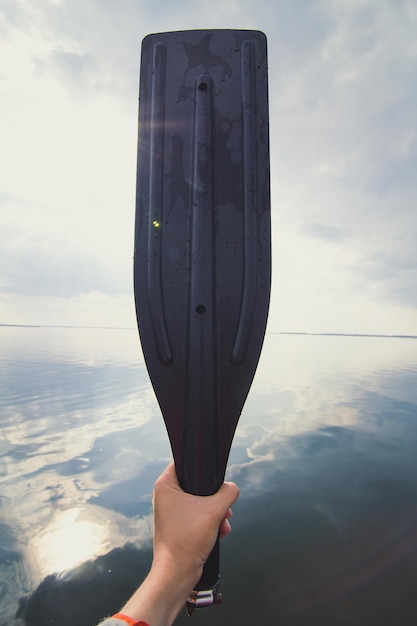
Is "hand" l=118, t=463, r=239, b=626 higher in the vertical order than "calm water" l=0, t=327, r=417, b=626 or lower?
higher

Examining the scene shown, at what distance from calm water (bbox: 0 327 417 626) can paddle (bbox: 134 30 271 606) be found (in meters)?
4.74

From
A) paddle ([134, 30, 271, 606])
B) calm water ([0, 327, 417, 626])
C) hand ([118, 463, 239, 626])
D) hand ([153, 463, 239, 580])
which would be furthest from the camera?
calm water ([0, 327, 417, 626])

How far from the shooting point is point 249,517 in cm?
685

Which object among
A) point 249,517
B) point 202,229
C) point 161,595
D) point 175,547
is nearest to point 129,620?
point 161,595

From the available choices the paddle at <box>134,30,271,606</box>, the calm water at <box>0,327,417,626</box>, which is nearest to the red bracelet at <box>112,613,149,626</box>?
the paddle at <box>134,30,271,606</box>

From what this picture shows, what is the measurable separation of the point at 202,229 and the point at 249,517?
Result: 7293 millimetres

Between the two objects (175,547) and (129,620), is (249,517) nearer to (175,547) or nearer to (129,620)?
(175,547)

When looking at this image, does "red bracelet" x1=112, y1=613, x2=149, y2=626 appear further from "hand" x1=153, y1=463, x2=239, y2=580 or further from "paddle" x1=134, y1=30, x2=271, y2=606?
"paddle" x1=134, y1=30, x2=271, y2=606

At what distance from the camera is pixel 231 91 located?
206 cm

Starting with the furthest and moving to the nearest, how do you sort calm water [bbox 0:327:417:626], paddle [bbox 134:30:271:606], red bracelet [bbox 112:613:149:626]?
calm water [bbox 0:327:417:626] → paddle [bbox 134:30:271:606] → red bracelet [bbox 112:613:149:626]

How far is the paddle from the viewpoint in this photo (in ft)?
5.92

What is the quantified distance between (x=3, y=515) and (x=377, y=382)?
26.4 meters

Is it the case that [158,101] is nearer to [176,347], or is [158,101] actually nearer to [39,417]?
[176,347]

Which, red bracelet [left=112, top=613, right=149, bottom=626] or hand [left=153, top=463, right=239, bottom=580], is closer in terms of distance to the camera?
red bracelet [left=112, top=613, right=149, bottom=626]
